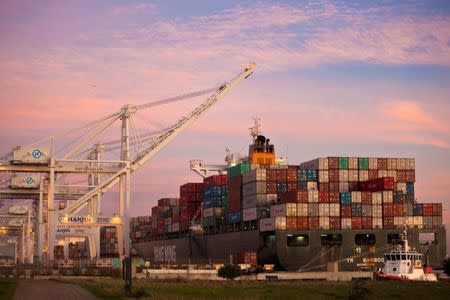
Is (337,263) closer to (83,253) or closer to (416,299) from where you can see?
(416,299)

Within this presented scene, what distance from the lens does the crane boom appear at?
100 metres

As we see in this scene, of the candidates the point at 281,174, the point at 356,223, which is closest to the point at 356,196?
the point at 356,223

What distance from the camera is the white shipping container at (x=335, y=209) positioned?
9162 cm

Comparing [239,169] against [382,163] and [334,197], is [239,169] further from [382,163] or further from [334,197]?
[382,163]

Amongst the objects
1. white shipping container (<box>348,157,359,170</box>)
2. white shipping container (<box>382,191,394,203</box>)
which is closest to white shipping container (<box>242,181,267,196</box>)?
white shipping container (<box>348,157,359,170</box>)

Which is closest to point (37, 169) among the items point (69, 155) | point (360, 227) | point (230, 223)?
point (69, 155)

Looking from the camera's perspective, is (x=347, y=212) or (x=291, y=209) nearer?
(x=291, y=209)

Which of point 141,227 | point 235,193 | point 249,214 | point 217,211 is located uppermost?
point 235,193

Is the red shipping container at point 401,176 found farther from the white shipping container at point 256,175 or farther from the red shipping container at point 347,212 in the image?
the white shipping container at point 256,175

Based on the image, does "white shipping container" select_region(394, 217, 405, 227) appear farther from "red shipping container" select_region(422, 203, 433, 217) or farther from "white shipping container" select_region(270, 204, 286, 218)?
"white shipping container" select_region(270, 204, 286, 218)

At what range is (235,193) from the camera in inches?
4124

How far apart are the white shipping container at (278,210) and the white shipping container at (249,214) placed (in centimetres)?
348

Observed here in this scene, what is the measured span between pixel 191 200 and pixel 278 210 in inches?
1257

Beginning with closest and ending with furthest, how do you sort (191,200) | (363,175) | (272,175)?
(363,175), (272,175), (191,200)
